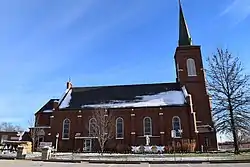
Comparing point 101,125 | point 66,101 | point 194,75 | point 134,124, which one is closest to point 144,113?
point 134,124

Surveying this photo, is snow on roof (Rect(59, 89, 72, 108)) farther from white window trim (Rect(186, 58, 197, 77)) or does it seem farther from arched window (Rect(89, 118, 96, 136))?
white window trim (Rect(186, 58, 197, 77))

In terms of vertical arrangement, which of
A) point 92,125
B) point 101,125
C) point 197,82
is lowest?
point 101,125

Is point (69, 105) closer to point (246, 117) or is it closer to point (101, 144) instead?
point (101, 144)

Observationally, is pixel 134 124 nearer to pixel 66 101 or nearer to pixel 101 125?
pixel 101 125

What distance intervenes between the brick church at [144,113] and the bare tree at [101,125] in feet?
2.25

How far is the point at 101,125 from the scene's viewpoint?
40.0 meters

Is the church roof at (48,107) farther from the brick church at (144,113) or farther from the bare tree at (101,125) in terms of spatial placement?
the bare tree at (101,125)

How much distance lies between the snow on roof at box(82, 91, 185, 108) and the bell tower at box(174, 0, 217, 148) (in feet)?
8.78

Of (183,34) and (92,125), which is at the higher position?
(183,34)

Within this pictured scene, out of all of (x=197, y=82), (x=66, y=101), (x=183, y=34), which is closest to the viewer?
(x=197, y=82)

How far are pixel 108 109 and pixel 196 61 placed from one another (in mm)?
18032

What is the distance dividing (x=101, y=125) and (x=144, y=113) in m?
7.18

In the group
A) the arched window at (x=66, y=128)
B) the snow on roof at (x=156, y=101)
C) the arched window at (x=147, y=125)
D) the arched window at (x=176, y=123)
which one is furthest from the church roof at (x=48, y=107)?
the arched window at (x=176, y=123)

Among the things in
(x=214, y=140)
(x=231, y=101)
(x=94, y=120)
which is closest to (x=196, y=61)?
(x=214, y=140)
